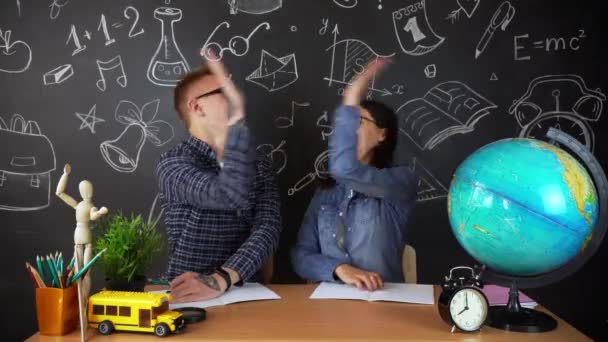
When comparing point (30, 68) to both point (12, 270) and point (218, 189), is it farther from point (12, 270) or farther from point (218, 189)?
point (218, 189)

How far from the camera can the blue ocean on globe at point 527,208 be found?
A: 147 centimetres

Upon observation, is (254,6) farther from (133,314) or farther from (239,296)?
(133,314)

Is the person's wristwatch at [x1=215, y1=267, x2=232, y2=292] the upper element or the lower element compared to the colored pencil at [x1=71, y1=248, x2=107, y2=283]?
lower

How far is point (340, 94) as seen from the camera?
10.1 ft

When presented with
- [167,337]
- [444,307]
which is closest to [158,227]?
[167,337]

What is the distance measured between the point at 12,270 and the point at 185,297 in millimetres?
1686

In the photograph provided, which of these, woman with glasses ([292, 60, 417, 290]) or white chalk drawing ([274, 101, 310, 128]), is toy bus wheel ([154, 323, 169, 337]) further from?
white chalk drawing ([274, 101, 310, 128])

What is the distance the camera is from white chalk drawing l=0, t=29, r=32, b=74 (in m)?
3.03

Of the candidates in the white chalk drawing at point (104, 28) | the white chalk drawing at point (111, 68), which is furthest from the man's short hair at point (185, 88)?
the white chalk drawing at point (104, 28)

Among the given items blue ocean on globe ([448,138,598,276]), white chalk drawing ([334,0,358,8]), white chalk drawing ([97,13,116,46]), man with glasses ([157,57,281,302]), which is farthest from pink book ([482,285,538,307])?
white chalk drawing ([97,13,116,46])

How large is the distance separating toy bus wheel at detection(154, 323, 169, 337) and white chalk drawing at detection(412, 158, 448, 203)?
1.88 metres

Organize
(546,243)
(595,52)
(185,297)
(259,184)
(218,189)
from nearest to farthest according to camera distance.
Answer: (546,243), (185,297), (218,189), (259,184), (595,52)

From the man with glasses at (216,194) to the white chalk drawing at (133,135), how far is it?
1.67ft

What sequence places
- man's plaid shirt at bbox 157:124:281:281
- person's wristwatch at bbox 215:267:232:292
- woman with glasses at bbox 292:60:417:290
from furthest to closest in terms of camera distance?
woman with glasses at bbox 292:60:417:290, man's plaid shirt at bbox 157:124:281:281, person's wristwatch at bbox 215:267:232:292
